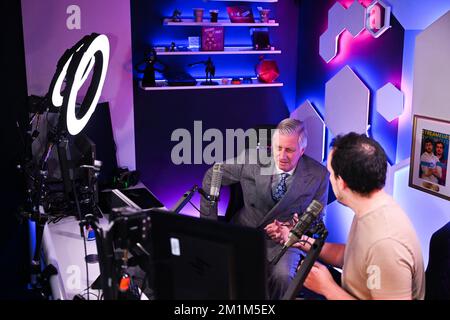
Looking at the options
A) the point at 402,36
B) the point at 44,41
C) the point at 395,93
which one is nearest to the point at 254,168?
the point at 395,93

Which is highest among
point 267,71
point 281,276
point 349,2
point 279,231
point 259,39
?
point 349,2

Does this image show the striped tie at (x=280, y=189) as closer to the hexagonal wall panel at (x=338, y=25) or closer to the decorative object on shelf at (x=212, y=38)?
the hexagonal wall panel at (x=338, y=25)

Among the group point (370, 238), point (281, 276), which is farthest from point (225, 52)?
point (370, 238)

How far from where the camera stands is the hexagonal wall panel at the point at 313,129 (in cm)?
466

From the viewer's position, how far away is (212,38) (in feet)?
15.4

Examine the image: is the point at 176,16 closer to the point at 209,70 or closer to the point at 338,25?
the point at 209,70

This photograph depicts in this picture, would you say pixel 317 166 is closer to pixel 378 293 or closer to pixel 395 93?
pixel 395 93

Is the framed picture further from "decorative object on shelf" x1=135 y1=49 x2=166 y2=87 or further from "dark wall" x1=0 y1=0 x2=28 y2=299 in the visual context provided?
"dark wall" x1=0 y1=0 x2=28 y2=299

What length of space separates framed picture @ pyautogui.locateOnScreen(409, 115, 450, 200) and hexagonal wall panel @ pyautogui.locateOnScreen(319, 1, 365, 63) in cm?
97

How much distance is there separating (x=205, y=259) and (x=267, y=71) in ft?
10.9

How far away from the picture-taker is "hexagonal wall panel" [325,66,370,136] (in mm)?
4078

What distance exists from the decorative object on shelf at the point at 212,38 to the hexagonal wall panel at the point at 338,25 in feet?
2.86

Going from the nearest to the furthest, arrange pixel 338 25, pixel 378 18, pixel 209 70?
pixel 378 18
pixel 338 25
pixel 209 70

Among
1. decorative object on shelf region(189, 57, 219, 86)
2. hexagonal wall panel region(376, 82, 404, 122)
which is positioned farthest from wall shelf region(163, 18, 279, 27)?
hexagonal wall panel region(376, 82, 404, 122)
